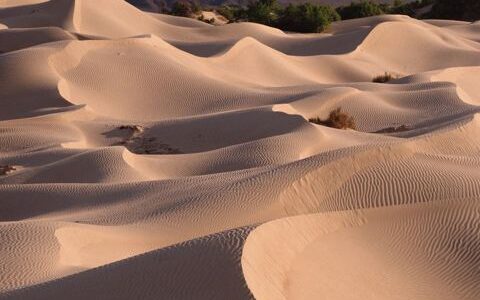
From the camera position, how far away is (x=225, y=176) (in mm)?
10625

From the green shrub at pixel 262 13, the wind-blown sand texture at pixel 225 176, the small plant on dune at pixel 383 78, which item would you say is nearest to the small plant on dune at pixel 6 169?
the wind-blown sand texture at pixel 225 176

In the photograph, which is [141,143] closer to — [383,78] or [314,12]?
[383,78]

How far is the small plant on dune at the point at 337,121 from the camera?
16609 mm

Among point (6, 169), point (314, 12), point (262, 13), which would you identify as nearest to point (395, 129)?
point (6, 169)

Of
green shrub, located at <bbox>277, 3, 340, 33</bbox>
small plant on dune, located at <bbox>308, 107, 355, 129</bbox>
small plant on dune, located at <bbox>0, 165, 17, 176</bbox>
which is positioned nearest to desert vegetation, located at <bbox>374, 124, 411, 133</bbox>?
small plant on dune, located at <bbox>308, 107, 355, 129</bbox>

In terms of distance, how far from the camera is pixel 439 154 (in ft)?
37.4

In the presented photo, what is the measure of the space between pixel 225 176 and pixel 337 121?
21.0ft

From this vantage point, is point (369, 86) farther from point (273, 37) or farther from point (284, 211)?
point (284, 211)

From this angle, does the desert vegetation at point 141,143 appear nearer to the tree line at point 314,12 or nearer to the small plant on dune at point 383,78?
the small plant on dune at point 383,78

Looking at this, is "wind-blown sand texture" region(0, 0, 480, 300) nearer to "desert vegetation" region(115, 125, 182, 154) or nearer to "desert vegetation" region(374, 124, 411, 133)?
"desert vegetation" region(115, 125, 182, 154)

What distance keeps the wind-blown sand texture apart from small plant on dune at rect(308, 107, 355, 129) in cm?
45

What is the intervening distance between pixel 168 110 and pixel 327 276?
1278cm

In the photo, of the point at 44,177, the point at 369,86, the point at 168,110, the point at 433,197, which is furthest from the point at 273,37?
the point at 433,197

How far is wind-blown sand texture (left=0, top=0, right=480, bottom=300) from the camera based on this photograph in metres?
6.27
